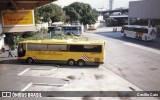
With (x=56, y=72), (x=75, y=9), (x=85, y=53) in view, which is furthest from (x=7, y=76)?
(x=75, y=9)

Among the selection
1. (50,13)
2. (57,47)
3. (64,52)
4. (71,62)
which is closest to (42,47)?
(57,47)

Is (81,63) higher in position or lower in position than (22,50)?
lower

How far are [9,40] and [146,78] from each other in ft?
80.2

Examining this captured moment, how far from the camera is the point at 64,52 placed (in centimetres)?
2839

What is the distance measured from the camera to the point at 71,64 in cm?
2850

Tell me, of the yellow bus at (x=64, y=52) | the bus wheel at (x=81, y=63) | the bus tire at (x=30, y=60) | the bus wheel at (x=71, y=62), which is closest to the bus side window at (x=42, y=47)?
the yellow bus at (x=64, y=52)

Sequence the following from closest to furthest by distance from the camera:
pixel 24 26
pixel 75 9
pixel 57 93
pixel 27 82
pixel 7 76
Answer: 1. pixel 57 93
2. pixel 27 82
3. pixel 7 76
4. pixel 24 26
5. pixel 75 9

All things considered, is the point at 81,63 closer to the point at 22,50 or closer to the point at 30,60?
the point at 30,60

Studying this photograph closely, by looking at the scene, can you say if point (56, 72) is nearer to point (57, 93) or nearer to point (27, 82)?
point (27, 82)

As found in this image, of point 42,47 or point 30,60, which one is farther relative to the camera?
point 30,60

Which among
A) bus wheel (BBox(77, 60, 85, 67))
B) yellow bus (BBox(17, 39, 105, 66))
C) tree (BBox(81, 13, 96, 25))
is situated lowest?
bus wheel (BBox(77, 60, 85, 67))

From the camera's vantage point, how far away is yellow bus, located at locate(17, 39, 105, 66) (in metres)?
27.8

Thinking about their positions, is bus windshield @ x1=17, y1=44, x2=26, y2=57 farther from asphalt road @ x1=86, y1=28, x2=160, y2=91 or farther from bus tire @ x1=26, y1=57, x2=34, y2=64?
asphalt road @ x1=86, y1=28, x2=160, y2=91

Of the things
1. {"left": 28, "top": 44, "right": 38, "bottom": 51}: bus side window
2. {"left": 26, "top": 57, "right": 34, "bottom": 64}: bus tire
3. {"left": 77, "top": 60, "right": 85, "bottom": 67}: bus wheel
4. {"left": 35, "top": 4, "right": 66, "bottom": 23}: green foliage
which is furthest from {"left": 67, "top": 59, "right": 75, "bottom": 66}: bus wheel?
{"left": 35, "top": 4, "right": 66, "bottom": 23}: green foliage
